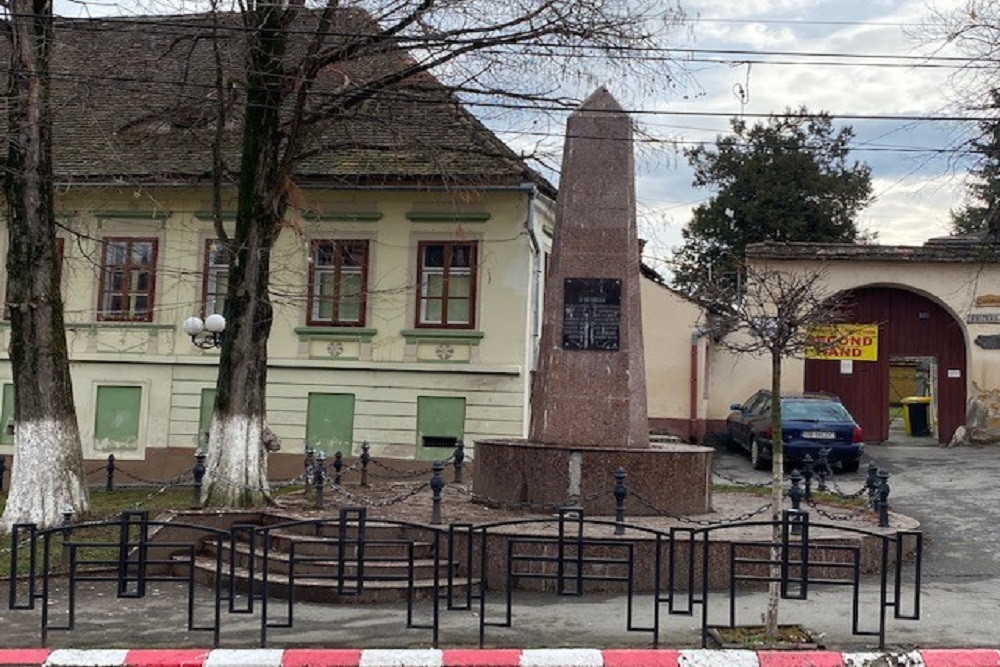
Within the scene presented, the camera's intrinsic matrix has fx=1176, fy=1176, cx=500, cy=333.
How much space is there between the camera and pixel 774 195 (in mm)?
44438

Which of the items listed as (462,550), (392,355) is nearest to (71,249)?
(392,355)

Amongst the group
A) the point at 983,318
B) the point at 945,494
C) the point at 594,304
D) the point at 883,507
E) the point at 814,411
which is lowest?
the point at 945,494

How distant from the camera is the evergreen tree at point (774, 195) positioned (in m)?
44.6

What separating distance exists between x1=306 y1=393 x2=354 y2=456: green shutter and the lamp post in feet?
7.32

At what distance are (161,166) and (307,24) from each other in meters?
6.60

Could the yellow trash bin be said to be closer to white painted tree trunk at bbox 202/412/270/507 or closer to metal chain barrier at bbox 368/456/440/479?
metal chain barrier at bbox 368/456/440/479

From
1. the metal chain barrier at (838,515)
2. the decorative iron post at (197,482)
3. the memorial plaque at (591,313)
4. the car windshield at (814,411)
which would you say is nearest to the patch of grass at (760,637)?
the metal chain barrier at (838,515)

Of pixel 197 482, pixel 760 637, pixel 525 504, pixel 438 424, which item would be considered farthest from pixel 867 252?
pixel 760 637

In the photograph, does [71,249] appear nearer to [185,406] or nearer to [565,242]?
[185,406]

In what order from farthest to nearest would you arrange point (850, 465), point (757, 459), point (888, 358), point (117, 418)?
point (888, 358) → point (117, 418) → point (757, 459) → point (850, 465)

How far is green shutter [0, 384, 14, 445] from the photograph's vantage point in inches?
905

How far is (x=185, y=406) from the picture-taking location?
22594mm

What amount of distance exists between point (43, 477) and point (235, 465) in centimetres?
232

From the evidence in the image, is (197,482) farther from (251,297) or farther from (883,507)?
(883,507)
